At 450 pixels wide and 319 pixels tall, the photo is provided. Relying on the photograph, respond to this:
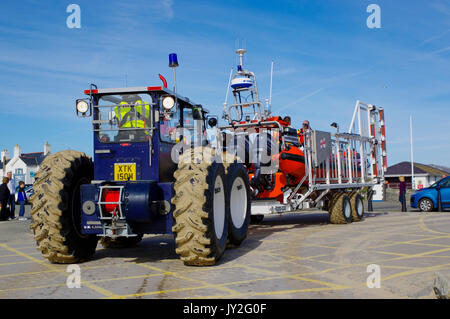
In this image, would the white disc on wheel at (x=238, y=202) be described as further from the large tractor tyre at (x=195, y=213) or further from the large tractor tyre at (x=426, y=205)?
the large tractor tyre at (x=426, y=205)

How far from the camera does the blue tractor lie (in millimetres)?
6293

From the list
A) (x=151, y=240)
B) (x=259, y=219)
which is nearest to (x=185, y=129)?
(x=151, y=240)

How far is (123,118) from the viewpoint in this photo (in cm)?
726

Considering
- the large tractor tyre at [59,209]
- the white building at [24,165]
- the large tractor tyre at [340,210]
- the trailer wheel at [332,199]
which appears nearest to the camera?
the large tractor tyre at [59,209]

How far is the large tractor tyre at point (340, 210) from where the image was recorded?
41.5ft

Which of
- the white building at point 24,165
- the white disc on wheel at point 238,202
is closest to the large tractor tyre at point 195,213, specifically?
the white disc on wheel at point 238,202

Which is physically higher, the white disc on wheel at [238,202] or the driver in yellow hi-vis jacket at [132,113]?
the driver in yellow hi-vis jacket at [132,113]

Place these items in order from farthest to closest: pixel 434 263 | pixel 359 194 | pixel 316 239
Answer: pixel 359 194 → pixel 316 239 → pixel 434 263

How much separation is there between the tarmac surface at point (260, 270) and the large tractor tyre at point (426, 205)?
27.8 feet

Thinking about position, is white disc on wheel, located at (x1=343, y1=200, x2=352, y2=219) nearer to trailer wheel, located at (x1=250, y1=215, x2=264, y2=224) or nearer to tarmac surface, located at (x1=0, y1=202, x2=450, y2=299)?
tarmac surface, located at (x1=0, y1=202, x2=450, y2=299)

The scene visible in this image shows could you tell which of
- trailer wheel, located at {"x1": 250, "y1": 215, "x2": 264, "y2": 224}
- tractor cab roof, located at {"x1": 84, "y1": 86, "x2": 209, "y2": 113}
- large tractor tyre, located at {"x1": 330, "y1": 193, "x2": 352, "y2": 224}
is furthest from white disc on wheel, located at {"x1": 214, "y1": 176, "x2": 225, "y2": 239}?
trailer wheel, located at {"x1": 250, "y1": 215, "x2": 264, "y2": 224}
